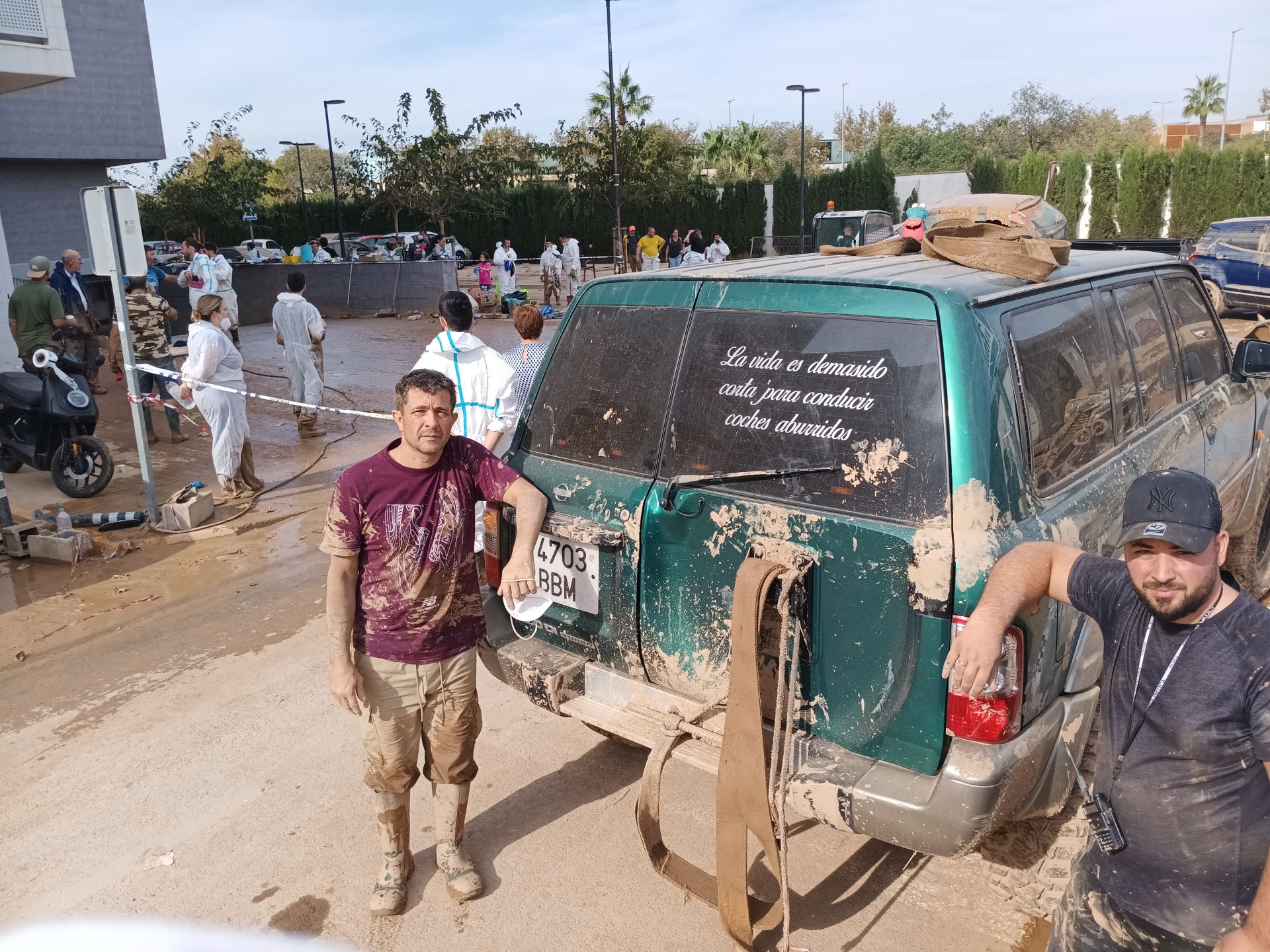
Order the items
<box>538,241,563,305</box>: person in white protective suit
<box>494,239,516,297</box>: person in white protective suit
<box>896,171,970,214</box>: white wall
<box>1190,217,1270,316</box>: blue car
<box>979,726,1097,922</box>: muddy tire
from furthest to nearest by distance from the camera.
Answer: <box>896,171,970,214</box>: white wall
<box>538,241,563,305</box>: person in white protective suit
<box>494,239,516,297</box>: person in white protective suit
<box>1190,217,1270,316</box>: blue car
<box>979,726,1097,922</box>: muddy tire

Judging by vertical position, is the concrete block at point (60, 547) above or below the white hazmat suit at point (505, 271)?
below

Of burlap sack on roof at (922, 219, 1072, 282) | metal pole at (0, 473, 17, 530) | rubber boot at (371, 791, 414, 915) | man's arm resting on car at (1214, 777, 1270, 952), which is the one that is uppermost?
burlap sack on roof at (922, 219, 1072, 282)

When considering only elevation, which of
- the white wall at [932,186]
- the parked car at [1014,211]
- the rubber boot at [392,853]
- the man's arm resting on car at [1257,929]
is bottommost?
the rubber boot at [392,853]

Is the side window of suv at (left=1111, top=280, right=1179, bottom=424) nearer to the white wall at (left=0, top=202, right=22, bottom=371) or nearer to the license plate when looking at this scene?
the license plate

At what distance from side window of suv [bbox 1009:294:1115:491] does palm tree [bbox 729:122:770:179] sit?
53.4m

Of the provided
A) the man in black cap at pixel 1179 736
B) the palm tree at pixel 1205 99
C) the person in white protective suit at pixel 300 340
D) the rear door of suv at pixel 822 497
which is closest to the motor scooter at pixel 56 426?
Answer: the person in white protective suit at pixel 300 340

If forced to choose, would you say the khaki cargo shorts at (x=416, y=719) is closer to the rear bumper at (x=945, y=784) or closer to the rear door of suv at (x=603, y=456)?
the rear door of suv at (x=603, y=456)

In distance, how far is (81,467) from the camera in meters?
8.48

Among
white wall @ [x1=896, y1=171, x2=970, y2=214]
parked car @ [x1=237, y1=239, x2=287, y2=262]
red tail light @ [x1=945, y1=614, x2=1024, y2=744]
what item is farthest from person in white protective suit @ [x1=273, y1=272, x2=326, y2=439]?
white wall @ [x1=896, y1=171, x2=970, y2=214]

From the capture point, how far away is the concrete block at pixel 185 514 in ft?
25.0

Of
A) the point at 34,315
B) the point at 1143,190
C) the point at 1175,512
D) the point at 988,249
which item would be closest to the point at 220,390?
the point at 34,315

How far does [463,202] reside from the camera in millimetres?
30156

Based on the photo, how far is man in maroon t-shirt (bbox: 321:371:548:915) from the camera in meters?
3.07

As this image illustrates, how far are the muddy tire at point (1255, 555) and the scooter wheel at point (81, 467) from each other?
28.7ft
